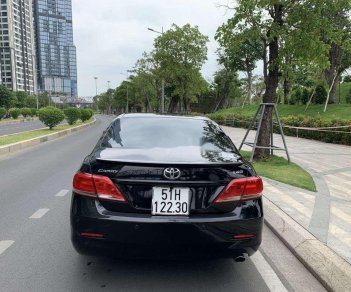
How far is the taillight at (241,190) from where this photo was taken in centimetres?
309

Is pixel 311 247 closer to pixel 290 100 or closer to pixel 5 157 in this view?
pixel 5 157

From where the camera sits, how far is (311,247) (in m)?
3.99

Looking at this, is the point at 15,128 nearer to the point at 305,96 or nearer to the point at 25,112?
the point at 305,96

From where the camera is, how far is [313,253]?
3.84m

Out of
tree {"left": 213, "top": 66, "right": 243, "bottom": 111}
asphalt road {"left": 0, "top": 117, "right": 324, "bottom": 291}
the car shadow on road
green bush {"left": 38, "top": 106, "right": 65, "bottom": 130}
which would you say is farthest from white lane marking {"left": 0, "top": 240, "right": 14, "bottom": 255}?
tree {"left": 213, "top": 66, "right": 243, "bottom": 111}

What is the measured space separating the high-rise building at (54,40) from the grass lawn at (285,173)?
137 m

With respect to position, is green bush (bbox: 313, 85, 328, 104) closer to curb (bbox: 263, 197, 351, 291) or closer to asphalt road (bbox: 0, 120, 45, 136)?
asphalt road (bbox: 0, 120, 45, 136)

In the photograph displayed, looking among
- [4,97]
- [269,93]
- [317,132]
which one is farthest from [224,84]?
[269,93]

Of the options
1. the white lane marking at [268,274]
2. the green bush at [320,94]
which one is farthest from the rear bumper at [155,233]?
the green bush at [320,94]

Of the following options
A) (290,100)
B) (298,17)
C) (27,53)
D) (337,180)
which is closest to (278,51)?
(298,17)

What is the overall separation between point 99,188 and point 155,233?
1.93 feet

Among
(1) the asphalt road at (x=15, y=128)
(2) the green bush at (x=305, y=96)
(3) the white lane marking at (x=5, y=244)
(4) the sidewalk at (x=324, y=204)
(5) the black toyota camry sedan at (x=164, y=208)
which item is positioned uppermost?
(2) the green bush at (x=305, y=96)

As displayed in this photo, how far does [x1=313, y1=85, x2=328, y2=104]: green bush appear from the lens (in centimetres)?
3212

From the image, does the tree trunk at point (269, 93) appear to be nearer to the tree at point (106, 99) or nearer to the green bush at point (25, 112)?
the green bush at point (25, 112)
